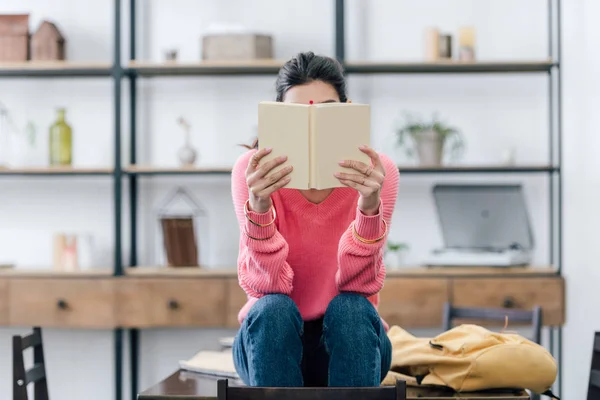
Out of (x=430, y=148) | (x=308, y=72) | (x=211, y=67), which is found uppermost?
(x=211, y=67)

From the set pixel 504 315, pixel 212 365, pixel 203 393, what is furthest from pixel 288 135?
pixel 504 315

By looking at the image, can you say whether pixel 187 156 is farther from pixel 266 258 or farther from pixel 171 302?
pixel 266 258

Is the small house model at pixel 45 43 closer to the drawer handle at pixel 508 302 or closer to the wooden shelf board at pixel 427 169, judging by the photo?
the wooden shelf board at pixel 427 169

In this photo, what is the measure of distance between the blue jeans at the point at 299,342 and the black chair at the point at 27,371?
648mm

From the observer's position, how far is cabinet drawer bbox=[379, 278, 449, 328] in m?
3.50

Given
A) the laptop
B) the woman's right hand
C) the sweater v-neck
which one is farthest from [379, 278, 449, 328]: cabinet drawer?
the woman's right hand

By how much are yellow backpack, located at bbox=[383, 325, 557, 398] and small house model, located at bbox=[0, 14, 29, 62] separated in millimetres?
2494

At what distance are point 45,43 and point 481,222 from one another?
7.07 feet

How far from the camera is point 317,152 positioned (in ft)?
5.98

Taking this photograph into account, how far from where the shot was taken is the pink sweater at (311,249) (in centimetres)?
192

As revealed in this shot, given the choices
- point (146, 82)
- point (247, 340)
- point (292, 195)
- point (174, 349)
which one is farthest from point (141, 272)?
point (247, 340)

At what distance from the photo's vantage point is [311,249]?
2076 mm

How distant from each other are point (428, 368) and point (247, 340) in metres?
0.52

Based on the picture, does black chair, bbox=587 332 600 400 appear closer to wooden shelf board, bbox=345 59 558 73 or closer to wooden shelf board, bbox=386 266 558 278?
wooden shelf board, bbox=386 266 558 278
